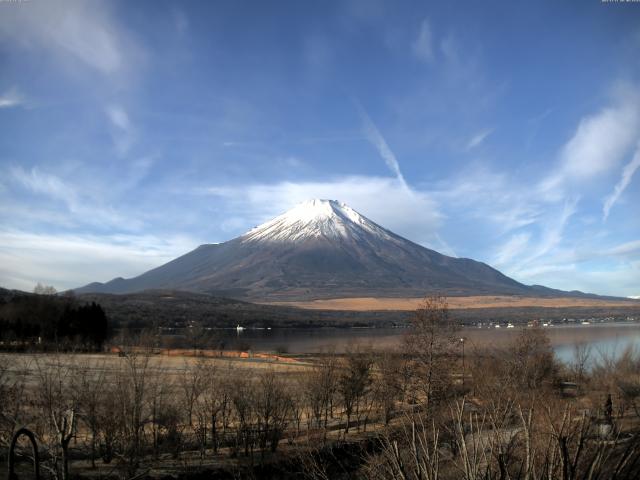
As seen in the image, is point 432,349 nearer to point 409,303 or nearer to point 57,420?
point 57,420

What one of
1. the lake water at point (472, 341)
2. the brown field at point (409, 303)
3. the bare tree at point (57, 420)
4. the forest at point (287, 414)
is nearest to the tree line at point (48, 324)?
the lake water at point (472, 341)

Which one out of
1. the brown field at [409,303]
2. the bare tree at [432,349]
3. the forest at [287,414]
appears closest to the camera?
the forest at [287,414]

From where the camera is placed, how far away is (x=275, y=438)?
57.0ft

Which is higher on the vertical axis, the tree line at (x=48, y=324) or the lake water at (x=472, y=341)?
the tree line at (x=48, y=324)

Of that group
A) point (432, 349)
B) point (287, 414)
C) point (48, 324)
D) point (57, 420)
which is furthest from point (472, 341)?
point (48, 324)

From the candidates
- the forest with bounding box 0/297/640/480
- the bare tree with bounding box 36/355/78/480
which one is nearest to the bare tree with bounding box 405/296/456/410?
the forest with bounding box 0/297/640/480

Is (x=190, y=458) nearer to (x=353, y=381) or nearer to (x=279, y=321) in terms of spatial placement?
(x=353, y=381)

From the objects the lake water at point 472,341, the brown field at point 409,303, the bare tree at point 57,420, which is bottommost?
the lake water at point 472,341

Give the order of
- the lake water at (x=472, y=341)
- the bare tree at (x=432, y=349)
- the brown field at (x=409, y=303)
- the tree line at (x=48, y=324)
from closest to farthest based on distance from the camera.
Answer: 1. the bare tree at (x=432, y=349)
2. the lake water at (x=472, y=341)
3. the tree line at (x=48, y=324)
4. the brown field at (x=409, y=303)

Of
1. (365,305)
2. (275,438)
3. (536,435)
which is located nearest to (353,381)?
(275,438)

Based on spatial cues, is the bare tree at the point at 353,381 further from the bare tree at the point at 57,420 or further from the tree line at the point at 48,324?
the tree line at the point at 48,324

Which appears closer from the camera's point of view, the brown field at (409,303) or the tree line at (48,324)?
the tree line at (48,324)

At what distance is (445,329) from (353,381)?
5.24 m

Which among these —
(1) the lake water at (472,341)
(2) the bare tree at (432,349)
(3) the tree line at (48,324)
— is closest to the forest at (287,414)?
(2) the bare tree at (432,349)
